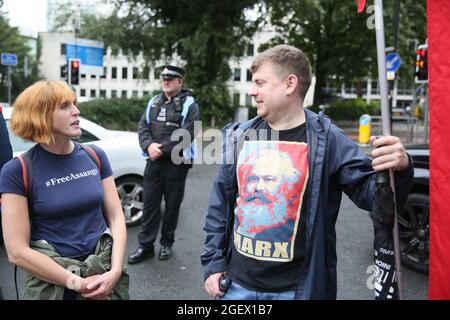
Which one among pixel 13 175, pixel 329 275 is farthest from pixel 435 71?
pixel 13 175

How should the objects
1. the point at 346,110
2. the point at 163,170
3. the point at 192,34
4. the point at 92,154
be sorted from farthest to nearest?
the point at 346,110
the point at 192,34
the point at 163,170
the point at 92,154

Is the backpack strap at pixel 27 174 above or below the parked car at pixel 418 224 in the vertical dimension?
above

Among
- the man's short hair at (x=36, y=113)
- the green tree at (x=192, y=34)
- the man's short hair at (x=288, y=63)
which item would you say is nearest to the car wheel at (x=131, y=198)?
the man's short hair at (x=36, y=113)

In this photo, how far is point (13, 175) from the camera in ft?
6.69

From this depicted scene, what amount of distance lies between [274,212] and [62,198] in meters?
0.99

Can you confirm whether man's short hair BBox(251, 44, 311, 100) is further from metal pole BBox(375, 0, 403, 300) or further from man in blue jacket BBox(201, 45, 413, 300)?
metal pole BBox(375, 0, 403, 300)

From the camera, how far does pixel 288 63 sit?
6.43 feet

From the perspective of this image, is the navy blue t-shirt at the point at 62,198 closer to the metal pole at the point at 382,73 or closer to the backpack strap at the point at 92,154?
the backpack strap at the point at 92,154

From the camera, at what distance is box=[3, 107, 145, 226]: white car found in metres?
5.83

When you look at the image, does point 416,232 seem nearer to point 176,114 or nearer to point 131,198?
point 176,114

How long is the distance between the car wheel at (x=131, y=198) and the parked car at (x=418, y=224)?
10.4ft

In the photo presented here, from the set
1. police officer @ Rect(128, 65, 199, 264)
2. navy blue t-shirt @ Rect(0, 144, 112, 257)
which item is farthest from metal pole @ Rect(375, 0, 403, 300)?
police officer @ Rect(128, 65, 199, 264)

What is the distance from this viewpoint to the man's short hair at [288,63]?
195 centimetres

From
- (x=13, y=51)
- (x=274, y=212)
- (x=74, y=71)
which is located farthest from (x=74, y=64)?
(x=13, y=51)
